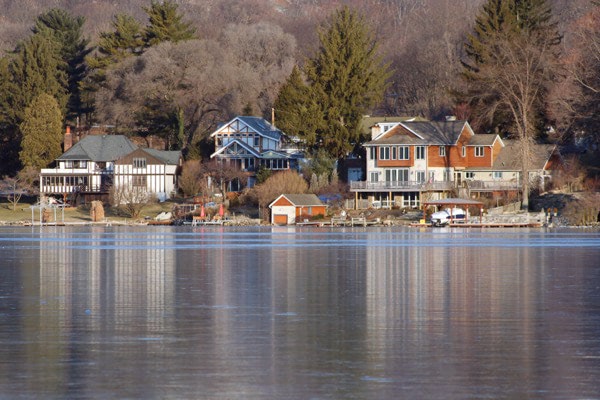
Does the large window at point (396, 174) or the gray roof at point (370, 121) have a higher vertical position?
the gray roof at point (370, 121)

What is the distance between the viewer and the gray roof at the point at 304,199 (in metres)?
83.1

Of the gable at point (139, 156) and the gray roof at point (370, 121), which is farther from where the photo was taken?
the gray roof at point (370, 121)

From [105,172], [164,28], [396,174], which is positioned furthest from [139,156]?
[396,174]

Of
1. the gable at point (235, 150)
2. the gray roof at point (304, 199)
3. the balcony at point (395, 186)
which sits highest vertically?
the gable at point (235, 150)

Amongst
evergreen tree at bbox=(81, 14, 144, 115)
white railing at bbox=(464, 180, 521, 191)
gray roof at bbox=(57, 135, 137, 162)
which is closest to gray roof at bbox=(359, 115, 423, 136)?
white railing at bbox=(464, 180, 521, 191)

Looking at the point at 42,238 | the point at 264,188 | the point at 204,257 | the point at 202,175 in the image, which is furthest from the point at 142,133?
the point at 204,257

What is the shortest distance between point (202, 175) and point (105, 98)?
49.1ft

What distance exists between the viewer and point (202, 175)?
92.7 m

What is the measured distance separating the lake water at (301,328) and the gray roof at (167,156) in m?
53.3

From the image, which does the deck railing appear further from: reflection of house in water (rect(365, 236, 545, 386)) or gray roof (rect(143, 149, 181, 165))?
reflection of house in water (rect(365, 236, 545, 386))

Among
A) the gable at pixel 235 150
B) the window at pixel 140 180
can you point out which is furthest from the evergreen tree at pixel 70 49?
the gable at pixel 235 150

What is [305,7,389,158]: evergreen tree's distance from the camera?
300ft

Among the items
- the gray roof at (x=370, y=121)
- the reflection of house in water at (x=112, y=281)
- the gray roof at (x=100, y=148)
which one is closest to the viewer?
the reflection of house in water at (x=112, y=281)

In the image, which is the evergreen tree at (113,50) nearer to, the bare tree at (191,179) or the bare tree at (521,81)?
the bare tree at (191,179)
